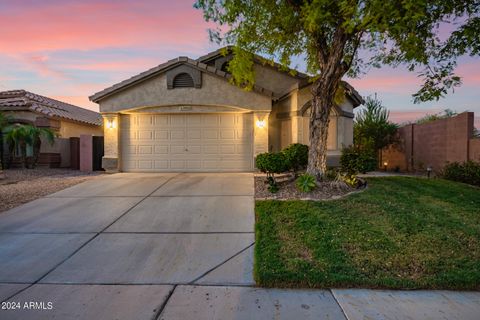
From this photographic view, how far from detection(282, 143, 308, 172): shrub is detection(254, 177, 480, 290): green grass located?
2.33 m

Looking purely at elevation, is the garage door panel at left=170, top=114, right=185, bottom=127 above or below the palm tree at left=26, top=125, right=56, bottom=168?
above

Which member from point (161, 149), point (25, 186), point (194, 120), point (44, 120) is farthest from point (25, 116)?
point (194, 120)

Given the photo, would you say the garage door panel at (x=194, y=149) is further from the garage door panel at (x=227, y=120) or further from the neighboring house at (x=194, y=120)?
the garage door panel at (x=227, y=120)

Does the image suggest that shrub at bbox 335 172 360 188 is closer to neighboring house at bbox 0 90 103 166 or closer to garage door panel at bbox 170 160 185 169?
garage door panel at bbox 170 160 185 169

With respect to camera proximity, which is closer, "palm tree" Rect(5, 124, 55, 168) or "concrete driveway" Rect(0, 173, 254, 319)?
"concrete driveway" Rect(0, 173, 254, 319)

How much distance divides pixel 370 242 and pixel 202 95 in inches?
344

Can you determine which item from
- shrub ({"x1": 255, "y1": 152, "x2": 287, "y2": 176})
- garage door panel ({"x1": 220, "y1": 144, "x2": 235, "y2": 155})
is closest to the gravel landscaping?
garage door panel ({"x1": 220, "y1": 144, "x2": 235, "y2": 155})

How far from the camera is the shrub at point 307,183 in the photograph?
716 cm

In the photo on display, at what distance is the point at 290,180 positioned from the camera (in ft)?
28.2

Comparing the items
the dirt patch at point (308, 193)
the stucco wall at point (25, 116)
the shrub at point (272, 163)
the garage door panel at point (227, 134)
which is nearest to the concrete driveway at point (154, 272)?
the dirt patch at point (308, 193)

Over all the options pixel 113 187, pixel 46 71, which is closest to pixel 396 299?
pixel 113 187

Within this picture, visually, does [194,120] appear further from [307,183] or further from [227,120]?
[307,183]

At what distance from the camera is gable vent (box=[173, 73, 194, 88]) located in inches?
448

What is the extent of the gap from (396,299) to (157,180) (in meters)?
8.13
